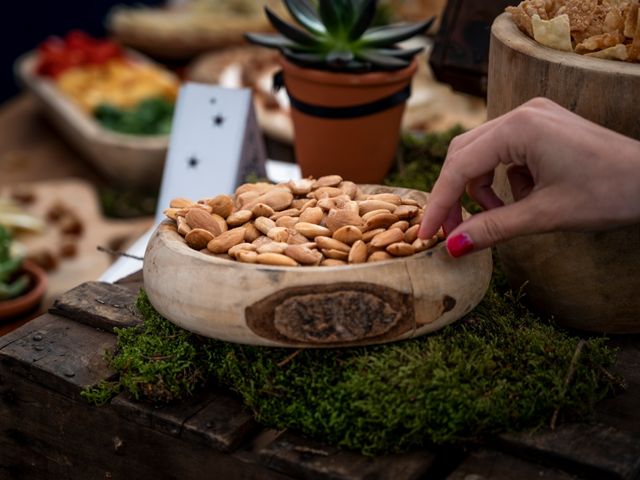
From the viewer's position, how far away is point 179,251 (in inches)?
45.6

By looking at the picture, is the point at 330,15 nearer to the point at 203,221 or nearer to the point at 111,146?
the point at 203,221

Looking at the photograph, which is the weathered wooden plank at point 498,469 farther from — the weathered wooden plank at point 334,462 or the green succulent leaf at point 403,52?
the green succulent leaf at point 403,52

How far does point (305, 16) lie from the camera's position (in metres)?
1.82

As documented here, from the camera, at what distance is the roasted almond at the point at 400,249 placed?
113 centimetres

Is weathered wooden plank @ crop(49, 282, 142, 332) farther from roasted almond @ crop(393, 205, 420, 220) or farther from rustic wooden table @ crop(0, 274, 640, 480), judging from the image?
roasted almond @ crop(393, 205, 420, 220)

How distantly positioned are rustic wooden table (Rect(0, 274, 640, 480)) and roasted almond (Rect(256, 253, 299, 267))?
0.67 ft

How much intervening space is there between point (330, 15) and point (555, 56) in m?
0.64

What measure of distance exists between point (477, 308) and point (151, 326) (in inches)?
18.8

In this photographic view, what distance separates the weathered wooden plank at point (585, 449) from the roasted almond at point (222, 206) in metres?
0.51

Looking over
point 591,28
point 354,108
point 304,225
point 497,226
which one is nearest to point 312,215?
point 304,225

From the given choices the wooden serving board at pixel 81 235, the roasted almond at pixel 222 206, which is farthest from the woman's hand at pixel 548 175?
the wooden serving board at pixel 81 235

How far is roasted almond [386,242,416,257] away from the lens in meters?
1.13

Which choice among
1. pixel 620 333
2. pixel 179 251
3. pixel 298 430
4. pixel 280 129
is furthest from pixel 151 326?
pixel 280 129

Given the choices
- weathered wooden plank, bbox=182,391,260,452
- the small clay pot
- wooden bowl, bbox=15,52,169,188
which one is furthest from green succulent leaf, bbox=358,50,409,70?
wooden bowl, bbox=15,52,169,188
